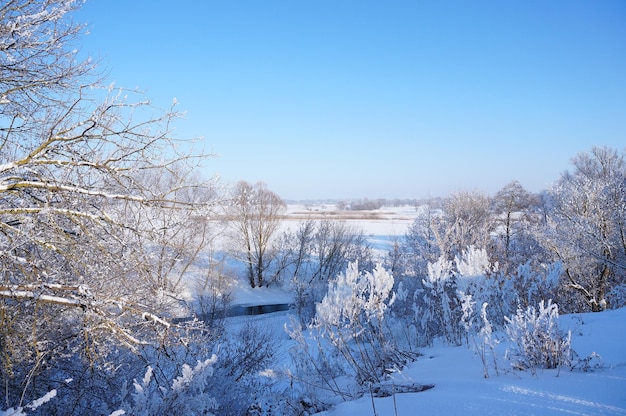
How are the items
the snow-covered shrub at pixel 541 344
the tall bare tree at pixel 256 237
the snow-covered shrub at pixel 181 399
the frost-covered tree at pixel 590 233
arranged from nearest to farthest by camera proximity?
1. the snow-covered shrub at pixel 181 399
2. the snow-covered shrub at pixel 541 344
3. the frost-covered tree at pixel 590 233
4. the tall bare tree at pixel 256 237

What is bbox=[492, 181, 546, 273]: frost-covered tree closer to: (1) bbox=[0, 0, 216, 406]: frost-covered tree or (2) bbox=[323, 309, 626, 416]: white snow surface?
(2) bbox=[323, 309, 626, 416]: white snow surface

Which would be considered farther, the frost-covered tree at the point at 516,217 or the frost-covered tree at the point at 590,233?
the frost-covered tree at the point at 516,217

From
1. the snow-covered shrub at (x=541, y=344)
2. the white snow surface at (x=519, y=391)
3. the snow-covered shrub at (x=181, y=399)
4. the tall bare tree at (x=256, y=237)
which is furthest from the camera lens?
the tall bare tree at (x=256, y=237)

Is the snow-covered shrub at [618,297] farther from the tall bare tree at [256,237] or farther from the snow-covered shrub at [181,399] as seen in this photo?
the tall bare tree at [256,237]

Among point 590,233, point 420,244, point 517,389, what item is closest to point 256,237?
point 420,244

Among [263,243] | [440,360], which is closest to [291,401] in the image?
[440,360]

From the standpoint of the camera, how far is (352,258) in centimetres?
2978

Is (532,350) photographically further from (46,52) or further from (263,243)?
(263,243)

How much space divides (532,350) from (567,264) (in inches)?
525

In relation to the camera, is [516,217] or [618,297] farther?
[516,217]

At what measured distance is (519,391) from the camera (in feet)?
12.3

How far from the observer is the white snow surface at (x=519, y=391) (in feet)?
10.8

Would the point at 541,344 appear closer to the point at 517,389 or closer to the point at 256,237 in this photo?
the point at 517,389

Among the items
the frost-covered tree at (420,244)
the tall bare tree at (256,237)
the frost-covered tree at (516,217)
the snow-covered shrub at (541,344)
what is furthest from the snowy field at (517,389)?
the tall bare tree at (256,237)
